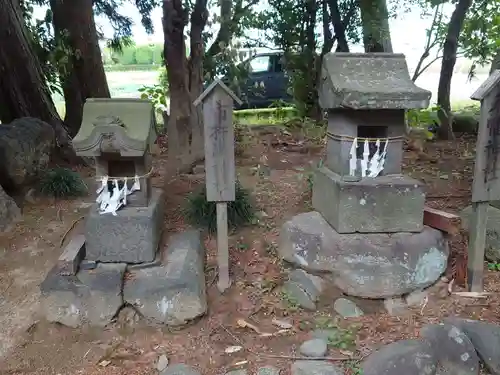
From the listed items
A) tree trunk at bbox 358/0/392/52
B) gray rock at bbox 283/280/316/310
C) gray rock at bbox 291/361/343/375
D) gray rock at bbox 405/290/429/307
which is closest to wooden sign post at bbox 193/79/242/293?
gray rock at bbox 283/280/316/310

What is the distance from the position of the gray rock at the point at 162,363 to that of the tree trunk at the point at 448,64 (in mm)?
6633

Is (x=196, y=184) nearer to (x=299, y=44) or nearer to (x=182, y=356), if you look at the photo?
(x=182, y=356)

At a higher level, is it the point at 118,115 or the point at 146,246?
the point at 118,115

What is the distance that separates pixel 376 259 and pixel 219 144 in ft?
5.30

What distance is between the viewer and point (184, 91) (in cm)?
594

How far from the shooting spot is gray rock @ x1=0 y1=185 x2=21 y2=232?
16.1 ft

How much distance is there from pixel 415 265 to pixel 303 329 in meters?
1.12

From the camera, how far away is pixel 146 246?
392 centimetres

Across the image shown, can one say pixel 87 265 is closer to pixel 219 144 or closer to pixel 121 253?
pixel 121 253

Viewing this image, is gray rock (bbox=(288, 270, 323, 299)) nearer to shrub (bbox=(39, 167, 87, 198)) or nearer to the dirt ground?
the dirt ground

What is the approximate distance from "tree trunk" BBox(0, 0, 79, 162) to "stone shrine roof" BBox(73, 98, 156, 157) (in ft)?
10.6

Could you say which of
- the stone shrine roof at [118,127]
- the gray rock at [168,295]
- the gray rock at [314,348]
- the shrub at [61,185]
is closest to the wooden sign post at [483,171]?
the gray rock at [314,348]

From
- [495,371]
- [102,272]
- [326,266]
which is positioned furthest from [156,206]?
[495,371]

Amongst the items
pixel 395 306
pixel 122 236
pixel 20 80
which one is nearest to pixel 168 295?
pixel 122 236
